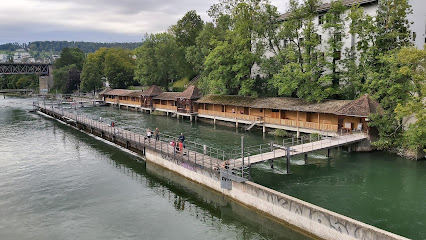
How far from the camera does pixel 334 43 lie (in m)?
45.8

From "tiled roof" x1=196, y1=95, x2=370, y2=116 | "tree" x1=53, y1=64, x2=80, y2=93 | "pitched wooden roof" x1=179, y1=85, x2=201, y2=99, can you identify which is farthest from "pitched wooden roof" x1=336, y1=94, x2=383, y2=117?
"tree" x1=53, y1=64, x2=80, y2=93

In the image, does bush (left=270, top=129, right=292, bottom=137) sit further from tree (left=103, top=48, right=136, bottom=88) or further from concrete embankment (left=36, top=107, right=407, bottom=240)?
tree (left=103, top=48, right=136, bottom=88)

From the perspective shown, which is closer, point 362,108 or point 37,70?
point 362,108

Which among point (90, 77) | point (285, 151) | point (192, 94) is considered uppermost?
point (90, 77)

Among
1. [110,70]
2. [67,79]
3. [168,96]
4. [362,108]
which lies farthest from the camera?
[67,79]

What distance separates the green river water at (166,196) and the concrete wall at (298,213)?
63cm

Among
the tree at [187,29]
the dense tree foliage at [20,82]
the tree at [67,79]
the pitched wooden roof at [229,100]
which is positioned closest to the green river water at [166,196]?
the pitched wooden roof at [229,100]

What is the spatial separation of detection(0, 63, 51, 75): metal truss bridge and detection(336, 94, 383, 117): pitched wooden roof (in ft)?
381

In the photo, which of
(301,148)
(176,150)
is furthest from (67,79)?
(301,148)

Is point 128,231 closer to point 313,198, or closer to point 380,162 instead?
point 313,198

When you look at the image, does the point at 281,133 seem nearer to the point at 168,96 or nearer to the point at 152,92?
the point at 168,96

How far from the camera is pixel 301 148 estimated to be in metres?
31.1

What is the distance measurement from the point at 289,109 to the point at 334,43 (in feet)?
34.8

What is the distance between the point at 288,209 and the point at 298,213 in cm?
71
